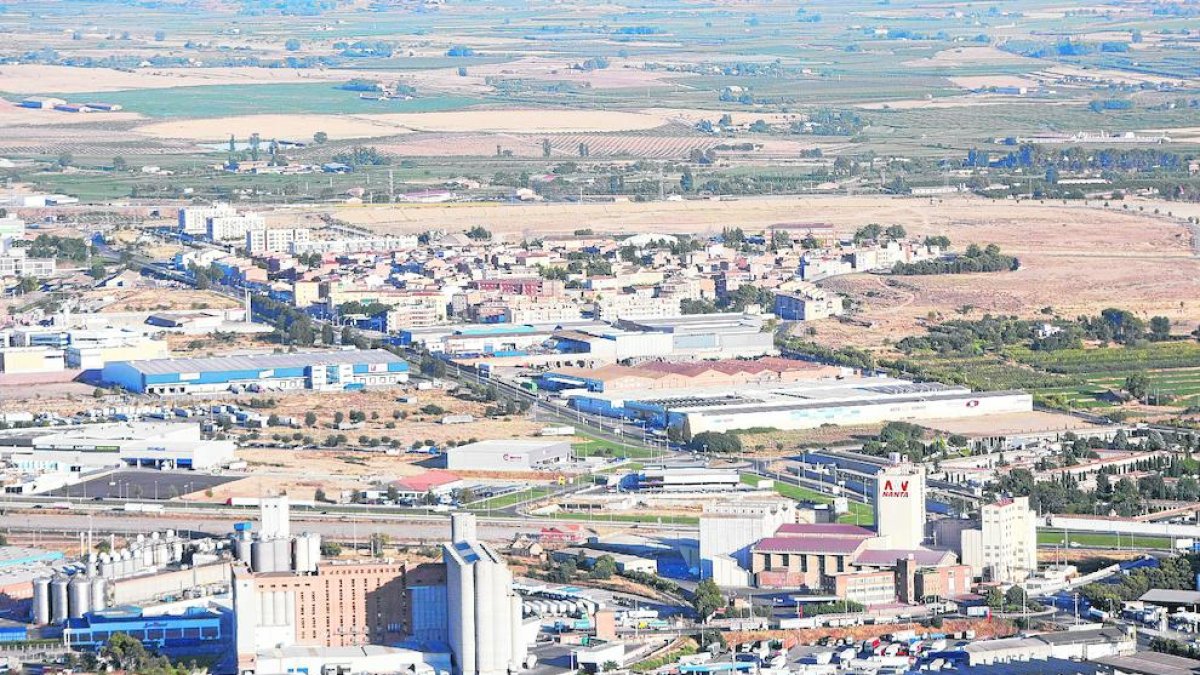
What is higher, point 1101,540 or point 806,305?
point 1101,540

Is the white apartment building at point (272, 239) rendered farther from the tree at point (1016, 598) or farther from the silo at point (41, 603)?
the tree at point (1016, 598)

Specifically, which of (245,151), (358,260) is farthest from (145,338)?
(245,151)

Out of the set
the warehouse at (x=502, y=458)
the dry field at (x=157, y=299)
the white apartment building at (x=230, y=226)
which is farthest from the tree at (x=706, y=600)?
the white apartment building at (x=230, y=226)

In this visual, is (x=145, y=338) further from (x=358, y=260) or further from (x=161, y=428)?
(x=358, y=260)

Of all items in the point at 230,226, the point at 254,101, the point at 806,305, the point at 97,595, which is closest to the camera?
the point at 97,595

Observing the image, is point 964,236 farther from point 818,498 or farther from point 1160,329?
point 818,498

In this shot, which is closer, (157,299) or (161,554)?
(161,554)

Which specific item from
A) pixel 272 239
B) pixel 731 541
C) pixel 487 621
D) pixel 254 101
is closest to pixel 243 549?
pixel 487 621

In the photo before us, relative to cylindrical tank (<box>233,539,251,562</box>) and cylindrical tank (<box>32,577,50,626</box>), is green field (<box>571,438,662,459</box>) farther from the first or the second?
cylindrical tank (<box>32,577,50,626</box>)

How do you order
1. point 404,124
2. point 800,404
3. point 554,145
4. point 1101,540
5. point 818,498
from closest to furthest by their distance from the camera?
point 1101,540 < point 818,498 < point 800,404 < point 554,145 < point 404,124
